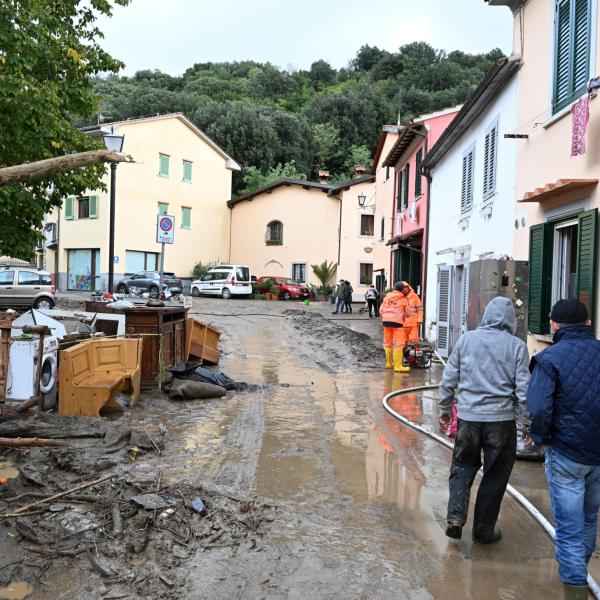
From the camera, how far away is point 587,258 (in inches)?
273

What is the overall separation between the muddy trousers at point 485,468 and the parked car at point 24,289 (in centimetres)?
2228

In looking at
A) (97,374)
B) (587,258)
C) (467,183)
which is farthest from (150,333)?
(467,183)

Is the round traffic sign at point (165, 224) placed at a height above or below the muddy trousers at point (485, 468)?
above

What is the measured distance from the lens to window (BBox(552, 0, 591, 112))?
721 centimetres

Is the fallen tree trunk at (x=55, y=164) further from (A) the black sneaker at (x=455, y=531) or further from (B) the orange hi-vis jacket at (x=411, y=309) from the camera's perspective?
(B) the orange hi-vis jacket at (x=411, y=309)

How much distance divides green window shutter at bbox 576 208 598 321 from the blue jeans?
3472 millimetres

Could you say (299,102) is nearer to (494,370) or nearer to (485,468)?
(494,370)

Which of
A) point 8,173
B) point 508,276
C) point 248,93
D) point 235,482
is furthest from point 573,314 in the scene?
point 248,93

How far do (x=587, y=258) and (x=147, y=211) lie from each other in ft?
115

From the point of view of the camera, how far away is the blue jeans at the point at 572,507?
3.64 metres

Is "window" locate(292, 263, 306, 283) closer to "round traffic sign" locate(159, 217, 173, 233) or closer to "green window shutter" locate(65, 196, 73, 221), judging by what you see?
"green window shutter" locate(65, 196, 73, 221)

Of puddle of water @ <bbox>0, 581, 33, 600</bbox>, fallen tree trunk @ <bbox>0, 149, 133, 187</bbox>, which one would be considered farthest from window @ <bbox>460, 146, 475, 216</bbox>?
puddle of water @ <bbox>0, 581, 33, 600</bbox>

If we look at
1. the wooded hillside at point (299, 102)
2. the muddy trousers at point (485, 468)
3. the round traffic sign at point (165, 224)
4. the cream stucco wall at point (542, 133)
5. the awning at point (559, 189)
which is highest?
the wooded hillside at point (299, 102)

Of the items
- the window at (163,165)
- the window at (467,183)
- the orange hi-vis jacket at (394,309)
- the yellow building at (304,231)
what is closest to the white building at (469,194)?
the window at (467,183)
